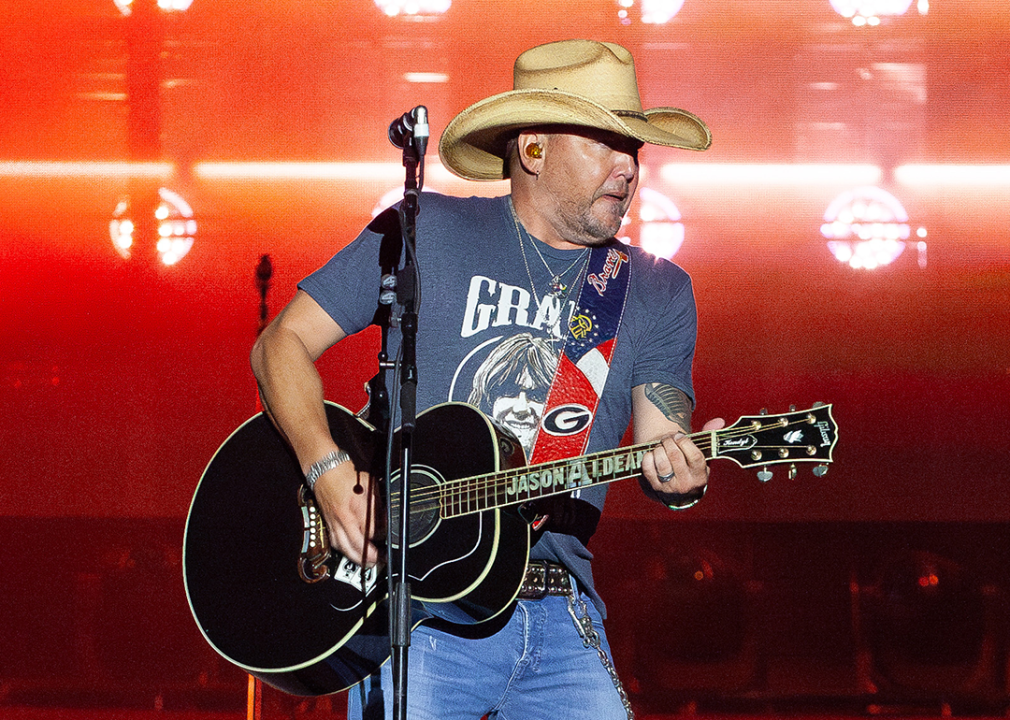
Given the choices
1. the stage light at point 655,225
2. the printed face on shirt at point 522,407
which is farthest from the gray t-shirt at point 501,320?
the stage light at point 655,225

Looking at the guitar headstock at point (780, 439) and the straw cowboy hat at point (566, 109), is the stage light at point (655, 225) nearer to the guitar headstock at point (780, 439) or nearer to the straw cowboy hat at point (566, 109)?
the straw cowboy hat at point (566, 109)

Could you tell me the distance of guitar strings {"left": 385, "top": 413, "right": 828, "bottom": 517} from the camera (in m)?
2.31

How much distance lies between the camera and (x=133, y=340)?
19.6 ft

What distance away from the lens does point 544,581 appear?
7.77 feet

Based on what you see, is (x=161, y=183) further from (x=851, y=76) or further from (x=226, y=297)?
(x=851, y=76)

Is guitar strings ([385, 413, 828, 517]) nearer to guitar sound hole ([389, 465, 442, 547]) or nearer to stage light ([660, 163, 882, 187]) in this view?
guitar sound hole ([389, 465, 442, 547])

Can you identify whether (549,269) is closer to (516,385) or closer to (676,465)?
(516,385)

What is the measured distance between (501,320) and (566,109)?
1.96 feet

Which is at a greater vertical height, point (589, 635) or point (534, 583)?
point (534, 583)

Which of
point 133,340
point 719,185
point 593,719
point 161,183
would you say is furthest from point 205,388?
point 593,719

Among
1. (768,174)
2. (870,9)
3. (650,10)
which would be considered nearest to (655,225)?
(768,174)

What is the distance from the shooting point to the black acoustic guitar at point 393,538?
7.37 ft

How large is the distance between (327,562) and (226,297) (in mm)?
4054

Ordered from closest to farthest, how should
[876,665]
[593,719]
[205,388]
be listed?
[593,719] < [876,665] < [205,388]
